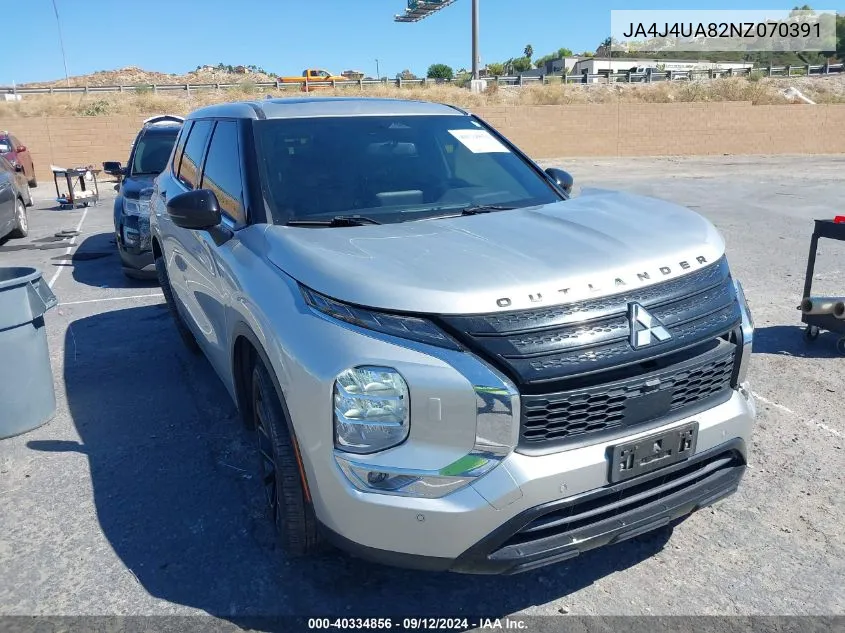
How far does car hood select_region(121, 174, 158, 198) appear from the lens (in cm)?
767

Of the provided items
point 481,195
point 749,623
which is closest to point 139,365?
point 481,195

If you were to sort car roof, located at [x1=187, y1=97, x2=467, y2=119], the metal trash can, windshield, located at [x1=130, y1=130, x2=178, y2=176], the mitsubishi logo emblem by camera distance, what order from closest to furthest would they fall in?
the mitsubishi logo emblem → car roof, located at [x1=187, y1=97, x2=467, y2=119] → the metal trash can → windshield, located at [x1=130, y1=130, x2=178, y2=176]

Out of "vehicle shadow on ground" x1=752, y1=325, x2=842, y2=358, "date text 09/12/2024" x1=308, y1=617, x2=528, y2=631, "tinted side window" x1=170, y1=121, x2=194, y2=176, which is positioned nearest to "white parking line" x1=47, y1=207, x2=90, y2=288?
"tinted side window" x1=170, y1=121, x2=194, y2=176

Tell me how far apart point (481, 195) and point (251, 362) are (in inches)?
56.7

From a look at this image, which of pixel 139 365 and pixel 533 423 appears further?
pixel 139 365

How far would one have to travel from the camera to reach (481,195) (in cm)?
356

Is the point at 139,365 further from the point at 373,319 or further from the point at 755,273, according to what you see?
the point at 755,273

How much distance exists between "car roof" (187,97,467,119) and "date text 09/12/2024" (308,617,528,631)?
251cm

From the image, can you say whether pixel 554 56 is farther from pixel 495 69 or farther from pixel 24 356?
pixel 24 356

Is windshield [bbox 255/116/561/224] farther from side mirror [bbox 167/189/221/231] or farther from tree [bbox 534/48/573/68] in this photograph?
tree [bbox 534/48/573/68]

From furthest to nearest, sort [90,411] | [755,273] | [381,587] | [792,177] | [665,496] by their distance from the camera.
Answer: [792,177]
[755,273]
[90,411]
[381,587]
[665,496]

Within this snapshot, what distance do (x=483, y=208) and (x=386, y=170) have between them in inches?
23.1

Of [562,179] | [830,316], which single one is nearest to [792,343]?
[830,316]

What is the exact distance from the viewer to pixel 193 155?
459cm
